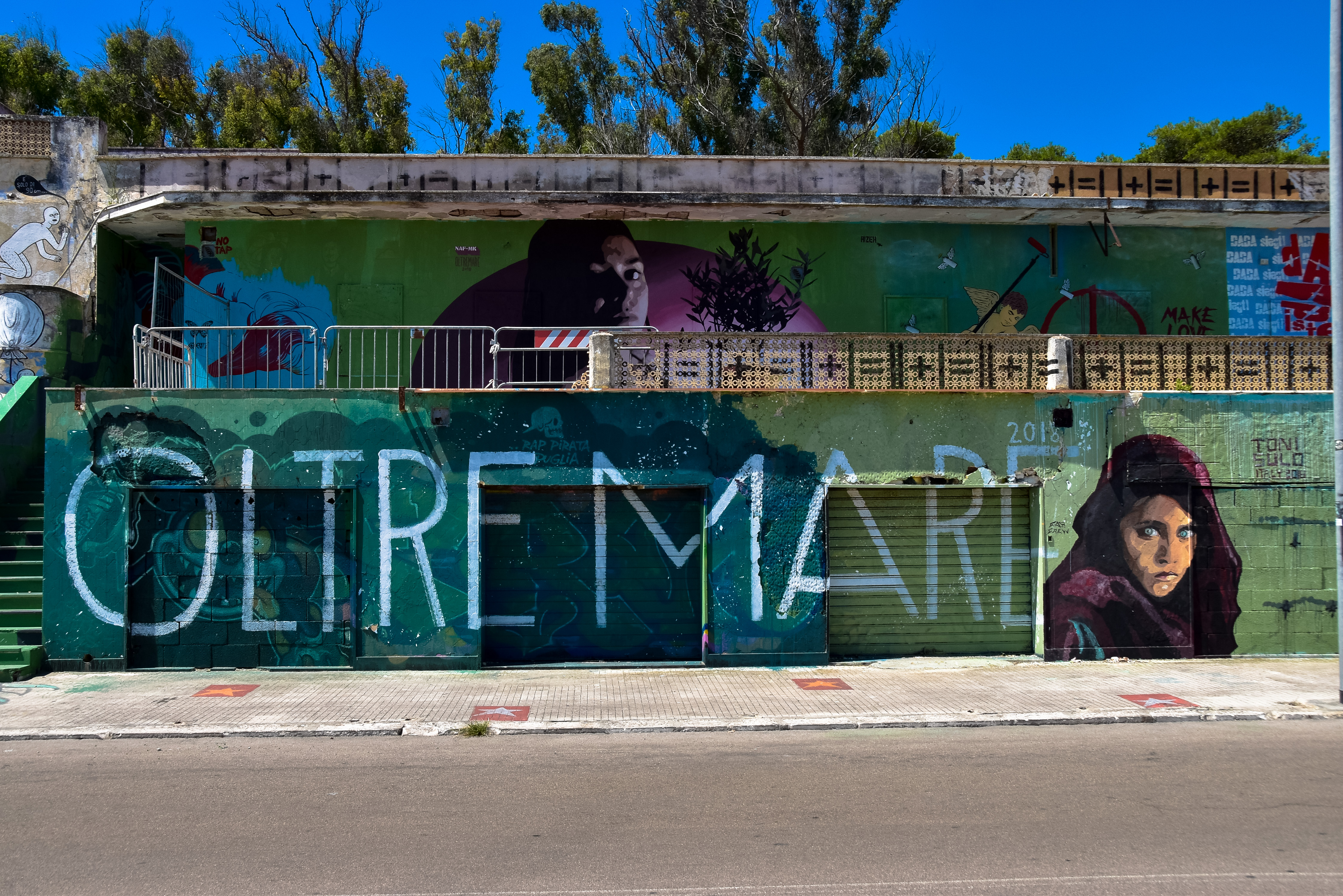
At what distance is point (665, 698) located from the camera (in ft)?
31.1

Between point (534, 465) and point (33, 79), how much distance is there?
92.5ft

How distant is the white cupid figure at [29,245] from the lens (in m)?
14.4

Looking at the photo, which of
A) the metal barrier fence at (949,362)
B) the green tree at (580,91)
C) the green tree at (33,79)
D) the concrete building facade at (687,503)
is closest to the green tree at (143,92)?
the green tree at (33,79)

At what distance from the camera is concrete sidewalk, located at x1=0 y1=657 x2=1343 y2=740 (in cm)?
843

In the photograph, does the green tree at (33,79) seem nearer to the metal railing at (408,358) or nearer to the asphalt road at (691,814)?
the metal railing at (408,358)

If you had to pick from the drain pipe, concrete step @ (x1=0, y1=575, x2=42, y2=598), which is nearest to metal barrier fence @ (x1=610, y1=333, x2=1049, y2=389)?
the drain pipe

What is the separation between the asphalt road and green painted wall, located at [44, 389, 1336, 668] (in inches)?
114

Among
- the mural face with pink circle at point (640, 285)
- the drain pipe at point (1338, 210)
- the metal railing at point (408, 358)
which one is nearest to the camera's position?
the drain pipe at point (1338, 210)

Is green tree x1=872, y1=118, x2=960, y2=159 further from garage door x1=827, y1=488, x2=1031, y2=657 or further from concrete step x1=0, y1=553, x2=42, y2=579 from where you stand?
concrete step x1=0, y1=553, x2=42, y2=579

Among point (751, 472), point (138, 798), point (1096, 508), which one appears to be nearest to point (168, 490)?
point (138, 798)

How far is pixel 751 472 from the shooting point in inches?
440

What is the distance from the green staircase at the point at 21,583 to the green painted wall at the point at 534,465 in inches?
10.1

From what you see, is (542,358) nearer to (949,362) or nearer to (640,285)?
(640,285)

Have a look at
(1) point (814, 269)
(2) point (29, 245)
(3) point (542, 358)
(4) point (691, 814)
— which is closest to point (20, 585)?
(2) point (29, 245)
